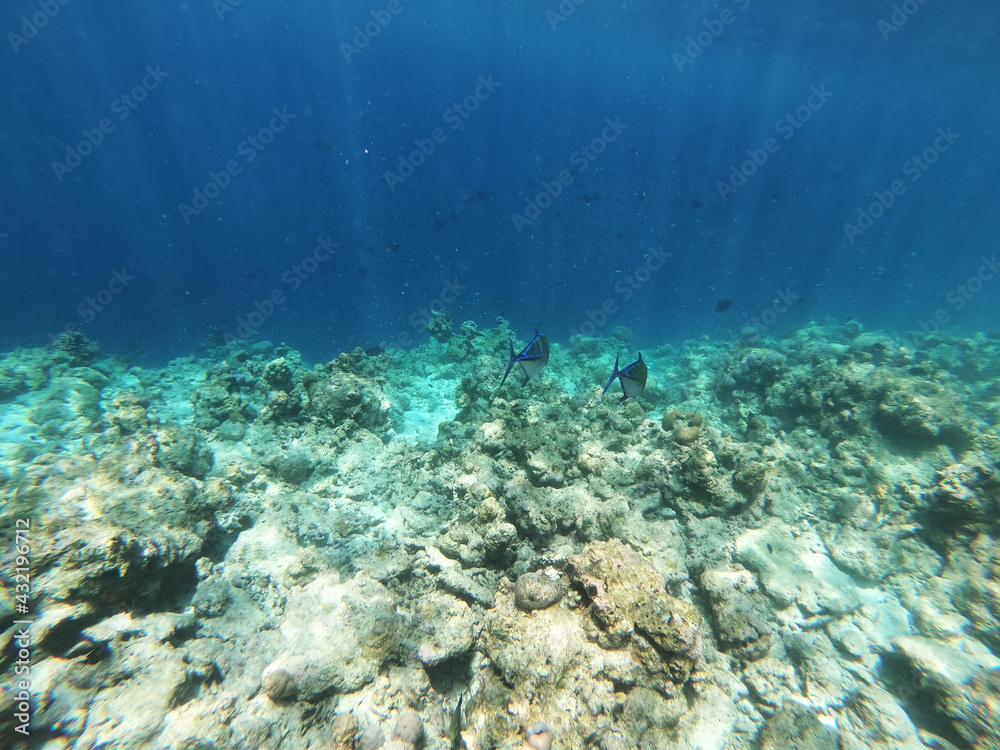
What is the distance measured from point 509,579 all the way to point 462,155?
252ft

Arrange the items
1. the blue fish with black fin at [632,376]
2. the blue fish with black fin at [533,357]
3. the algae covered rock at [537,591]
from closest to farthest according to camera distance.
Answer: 1. the algae covered rock at [537,591]
2. the blue fish with black fin at [632,376]
3. the blue fish with black fin at [533,357]

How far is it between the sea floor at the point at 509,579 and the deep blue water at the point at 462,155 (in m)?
18.2

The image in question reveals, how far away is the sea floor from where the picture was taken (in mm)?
2619

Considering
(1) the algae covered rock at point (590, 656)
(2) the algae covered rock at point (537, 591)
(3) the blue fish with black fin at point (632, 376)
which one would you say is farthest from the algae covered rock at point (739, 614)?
(3) the blue fish with black fin at point (632, 376)

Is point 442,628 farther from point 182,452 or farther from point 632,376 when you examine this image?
point 182,452

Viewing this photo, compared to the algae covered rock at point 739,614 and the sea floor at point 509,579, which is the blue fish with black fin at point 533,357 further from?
the algae covered rock at point 739,614

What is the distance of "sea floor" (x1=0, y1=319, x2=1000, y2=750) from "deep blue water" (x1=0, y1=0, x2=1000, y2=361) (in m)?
18.2

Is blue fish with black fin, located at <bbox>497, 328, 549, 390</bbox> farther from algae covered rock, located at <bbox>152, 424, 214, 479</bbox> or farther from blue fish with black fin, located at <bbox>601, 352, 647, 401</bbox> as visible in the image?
algae covered rock, located at <bbox>152, 424, 214, 479</bbox>

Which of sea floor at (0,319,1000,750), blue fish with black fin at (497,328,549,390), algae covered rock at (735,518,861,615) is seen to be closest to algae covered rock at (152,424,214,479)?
sea floor at (0,319,1000,750)

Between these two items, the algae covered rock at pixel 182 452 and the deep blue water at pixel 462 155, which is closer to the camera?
the algae covered rock at pixel 182 452

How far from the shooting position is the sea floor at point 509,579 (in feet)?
8.59

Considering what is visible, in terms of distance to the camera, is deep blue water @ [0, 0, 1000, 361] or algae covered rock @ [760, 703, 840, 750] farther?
deep blue water @ [0, 0, 1000, 361]

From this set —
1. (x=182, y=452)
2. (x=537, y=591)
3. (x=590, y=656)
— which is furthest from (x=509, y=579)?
(x=182, y=452)

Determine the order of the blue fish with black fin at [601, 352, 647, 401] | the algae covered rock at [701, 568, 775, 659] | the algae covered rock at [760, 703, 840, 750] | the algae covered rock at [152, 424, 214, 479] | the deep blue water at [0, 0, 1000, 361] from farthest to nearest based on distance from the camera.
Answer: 1. the deep blue water at [0, 0, 1000, 361]
2. the algae covered rock at [152, 424, 214, 479]
3. the blue fish with black fin at [601, 352, 647, 401]
4. the algae covered rock at [701, 568, 775, 659]
5. the algae covered rock at [760, 703, 840, 750]
